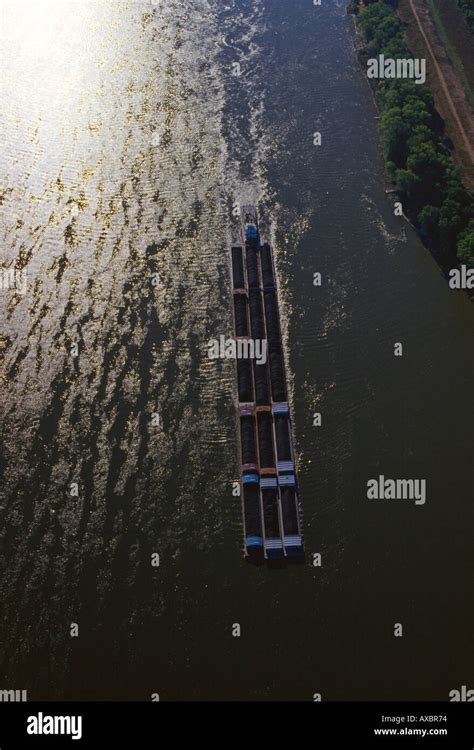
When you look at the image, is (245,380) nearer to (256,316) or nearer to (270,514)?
(256,316)

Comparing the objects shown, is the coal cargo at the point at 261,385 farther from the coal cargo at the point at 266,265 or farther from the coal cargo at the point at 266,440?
the coal cargo at the point at 266,265

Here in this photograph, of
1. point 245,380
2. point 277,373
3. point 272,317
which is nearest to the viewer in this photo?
point 245,380

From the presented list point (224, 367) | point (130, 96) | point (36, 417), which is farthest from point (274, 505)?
point (130, 96)

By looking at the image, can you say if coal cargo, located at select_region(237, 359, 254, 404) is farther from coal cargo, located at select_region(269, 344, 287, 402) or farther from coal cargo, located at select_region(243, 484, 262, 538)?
coal cargo, located at select_region(243, 484, 262, 538)

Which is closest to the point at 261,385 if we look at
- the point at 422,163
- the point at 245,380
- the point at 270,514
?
the point at 245,380

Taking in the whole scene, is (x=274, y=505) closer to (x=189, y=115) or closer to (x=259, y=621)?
(x=259, y=621)

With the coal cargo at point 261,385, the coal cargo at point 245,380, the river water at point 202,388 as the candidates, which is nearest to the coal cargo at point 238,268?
the river water at point 202,388

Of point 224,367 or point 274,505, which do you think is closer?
point 274,505
